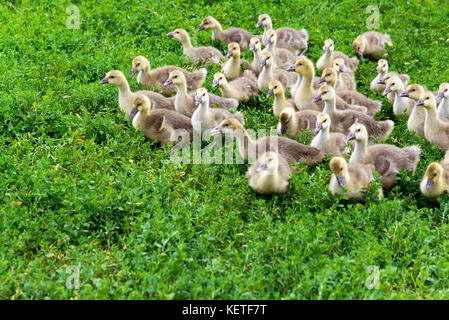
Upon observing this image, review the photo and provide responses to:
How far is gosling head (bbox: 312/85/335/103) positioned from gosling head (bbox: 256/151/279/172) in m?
1.87

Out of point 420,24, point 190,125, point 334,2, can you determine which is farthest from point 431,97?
point 334,2

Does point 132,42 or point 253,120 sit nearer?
point 253,120

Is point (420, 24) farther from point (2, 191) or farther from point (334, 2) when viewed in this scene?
point (2, 191)

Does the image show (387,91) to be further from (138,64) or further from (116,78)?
(116,78)

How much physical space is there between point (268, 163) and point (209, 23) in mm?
5100

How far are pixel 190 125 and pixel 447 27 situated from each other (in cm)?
669

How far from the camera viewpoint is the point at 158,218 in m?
5.98

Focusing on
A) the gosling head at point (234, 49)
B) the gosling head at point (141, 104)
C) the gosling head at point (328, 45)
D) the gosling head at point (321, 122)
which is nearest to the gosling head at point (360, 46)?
the gosling head at point (328, 45)

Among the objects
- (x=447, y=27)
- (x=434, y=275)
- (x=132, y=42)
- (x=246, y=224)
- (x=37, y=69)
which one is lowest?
(x=434, y=275)

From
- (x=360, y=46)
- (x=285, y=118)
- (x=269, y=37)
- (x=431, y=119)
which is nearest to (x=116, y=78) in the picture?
(x=285, y=118)

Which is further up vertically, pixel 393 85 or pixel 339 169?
pixel 393 85

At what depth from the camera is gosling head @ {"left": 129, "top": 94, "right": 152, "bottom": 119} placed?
24.7 feet

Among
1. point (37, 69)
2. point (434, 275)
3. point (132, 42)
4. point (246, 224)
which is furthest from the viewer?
point (132, 42)

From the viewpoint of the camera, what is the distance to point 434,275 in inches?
224
